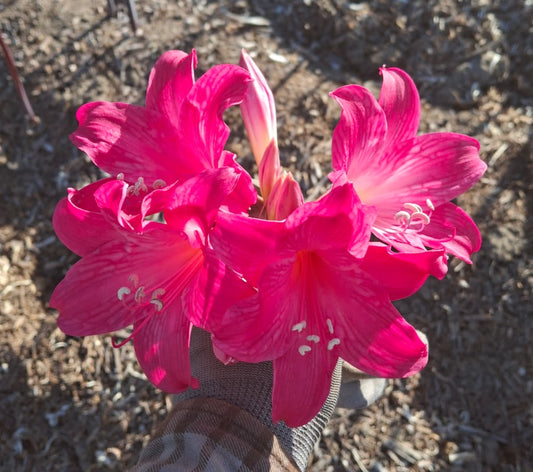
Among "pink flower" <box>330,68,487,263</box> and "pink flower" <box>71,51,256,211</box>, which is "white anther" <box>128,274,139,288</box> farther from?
"pink flower" <box>330,68,487,263</box>

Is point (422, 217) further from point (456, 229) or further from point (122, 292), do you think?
point (122, 292)

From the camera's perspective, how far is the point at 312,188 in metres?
2.29

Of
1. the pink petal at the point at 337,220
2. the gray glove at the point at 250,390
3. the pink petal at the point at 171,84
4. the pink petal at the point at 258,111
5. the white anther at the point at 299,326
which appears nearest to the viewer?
the pink petal at the point at 337,220

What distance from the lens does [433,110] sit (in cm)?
252

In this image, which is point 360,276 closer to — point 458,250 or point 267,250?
point 267,250

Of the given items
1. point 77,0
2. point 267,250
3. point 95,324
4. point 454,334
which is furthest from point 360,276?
point 77,0

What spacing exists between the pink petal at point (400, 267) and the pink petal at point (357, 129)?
224 mm

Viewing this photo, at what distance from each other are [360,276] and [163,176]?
46 cm

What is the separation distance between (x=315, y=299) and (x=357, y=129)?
35 cm

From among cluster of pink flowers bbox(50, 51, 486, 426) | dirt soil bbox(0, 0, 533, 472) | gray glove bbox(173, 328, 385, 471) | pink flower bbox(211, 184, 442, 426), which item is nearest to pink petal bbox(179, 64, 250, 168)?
cluster of pink flowers bbox(50, 51, 486, 426)

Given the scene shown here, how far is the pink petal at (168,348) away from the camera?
1.08 m

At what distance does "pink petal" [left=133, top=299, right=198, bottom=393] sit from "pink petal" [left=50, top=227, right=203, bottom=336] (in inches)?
1.1

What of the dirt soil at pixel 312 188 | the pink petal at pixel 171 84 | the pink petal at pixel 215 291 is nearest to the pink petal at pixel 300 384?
the pink petal at pixel 215 291

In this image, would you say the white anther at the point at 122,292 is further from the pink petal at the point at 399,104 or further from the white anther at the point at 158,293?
the pink petal at the point at 399,104
